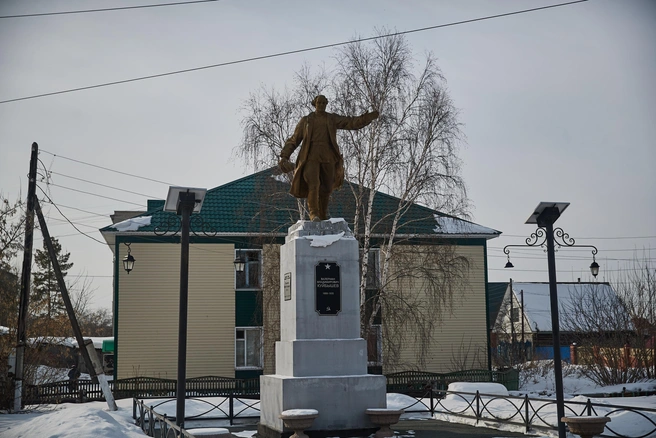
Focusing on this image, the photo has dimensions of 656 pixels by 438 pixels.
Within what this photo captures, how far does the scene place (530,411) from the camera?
1592 centimetres

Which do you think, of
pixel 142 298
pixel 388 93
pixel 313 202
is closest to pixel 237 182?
pixel 142 298

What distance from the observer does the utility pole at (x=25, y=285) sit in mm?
20859

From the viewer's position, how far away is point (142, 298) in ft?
93.1

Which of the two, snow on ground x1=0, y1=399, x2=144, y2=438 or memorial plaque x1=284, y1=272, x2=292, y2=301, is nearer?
snow on ground x1=0, y1=399, x2=144, y2=438

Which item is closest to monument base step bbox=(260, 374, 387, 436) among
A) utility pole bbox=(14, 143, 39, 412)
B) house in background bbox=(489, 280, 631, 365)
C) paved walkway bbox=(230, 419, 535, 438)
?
paved walkway bbox=(230, 419, 535, 438)

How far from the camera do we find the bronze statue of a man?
1399 centimetres

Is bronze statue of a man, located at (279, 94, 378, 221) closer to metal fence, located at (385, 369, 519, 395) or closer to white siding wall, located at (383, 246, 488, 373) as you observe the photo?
metal fence, located at (385, 369, 519, 395)

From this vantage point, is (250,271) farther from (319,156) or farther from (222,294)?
(319,156)

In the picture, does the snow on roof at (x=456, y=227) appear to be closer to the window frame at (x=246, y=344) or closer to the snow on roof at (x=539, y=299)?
the window frame at (x=246, y=344)

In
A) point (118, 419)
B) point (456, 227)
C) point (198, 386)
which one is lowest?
point (198, 386)

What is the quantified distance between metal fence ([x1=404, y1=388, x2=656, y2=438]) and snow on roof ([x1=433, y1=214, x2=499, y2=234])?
28.5 ft

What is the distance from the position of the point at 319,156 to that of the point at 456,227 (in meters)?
16.1

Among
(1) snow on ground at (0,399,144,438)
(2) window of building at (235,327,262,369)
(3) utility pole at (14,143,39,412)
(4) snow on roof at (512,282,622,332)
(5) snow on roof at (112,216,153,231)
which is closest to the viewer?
(1) snow on ground at (0,399,144,438)

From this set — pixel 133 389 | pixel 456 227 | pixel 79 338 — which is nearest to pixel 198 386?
pixel 133 389
